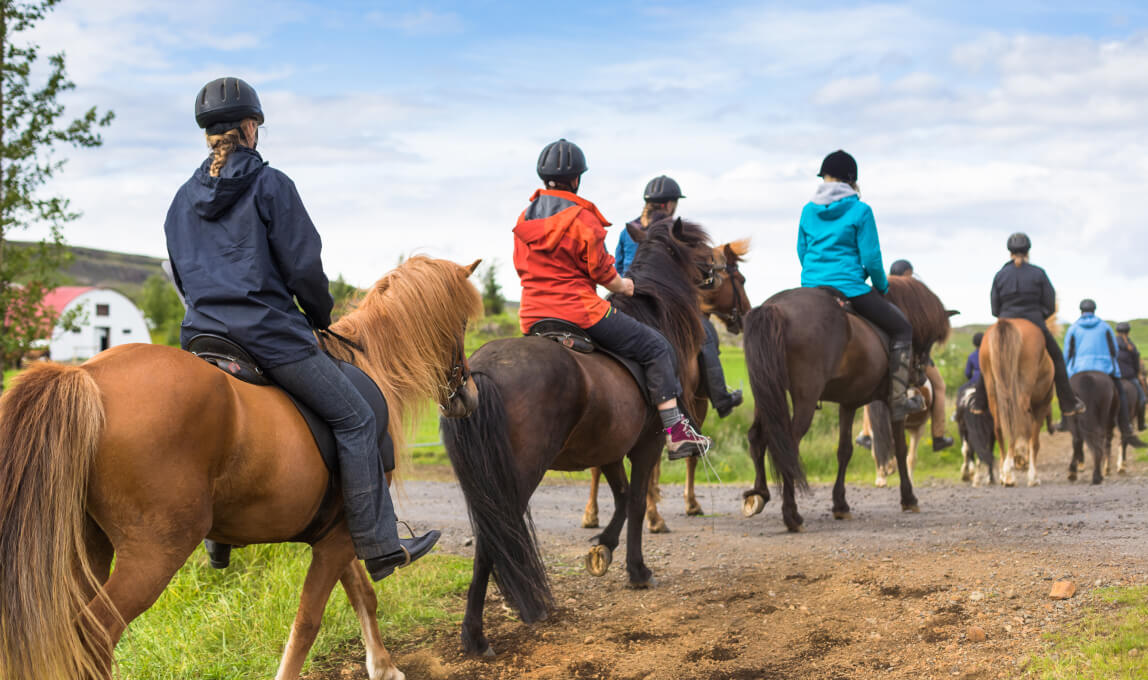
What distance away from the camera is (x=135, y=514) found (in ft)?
10.8

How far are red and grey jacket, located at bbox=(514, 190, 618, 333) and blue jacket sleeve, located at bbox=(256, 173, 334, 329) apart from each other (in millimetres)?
2120

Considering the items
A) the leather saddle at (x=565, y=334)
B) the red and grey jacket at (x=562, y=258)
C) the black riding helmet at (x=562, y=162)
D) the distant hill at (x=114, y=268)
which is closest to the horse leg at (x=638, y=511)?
the leather saddle at (x=565, y=334)

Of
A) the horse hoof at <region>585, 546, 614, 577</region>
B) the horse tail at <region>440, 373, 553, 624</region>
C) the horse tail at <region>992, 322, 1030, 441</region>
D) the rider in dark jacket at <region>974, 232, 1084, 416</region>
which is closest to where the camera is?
the horse tail at <region>440, 373, 553, 624</region>

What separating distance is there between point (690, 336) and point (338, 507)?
351cm

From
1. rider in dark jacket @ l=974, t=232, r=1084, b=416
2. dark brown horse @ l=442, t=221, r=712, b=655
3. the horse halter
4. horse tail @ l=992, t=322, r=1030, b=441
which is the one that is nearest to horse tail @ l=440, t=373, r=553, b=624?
dark brown horse @ l=442, t=221, r=712, b=655

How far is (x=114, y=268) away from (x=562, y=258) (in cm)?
11845

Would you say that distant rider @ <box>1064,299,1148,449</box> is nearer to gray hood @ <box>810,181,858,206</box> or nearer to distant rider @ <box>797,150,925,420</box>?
distant rider @ <box>797,150,925,420</box>

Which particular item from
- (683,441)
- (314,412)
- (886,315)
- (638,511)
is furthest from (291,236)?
(886,315)

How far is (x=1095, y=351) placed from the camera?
14180 mm

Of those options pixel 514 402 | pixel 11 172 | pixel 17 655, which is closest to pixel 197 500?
pixel 17 655

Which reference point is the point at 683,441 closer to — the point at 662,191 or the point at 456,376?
the point at 456,376

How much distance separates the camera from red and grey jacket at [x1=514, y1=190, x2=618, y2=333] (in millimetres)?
5840

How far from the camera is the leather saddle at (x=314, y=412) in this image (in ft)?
12.5

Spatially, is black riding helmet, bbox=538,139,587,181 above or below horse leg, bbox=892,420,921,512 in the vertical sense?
above
